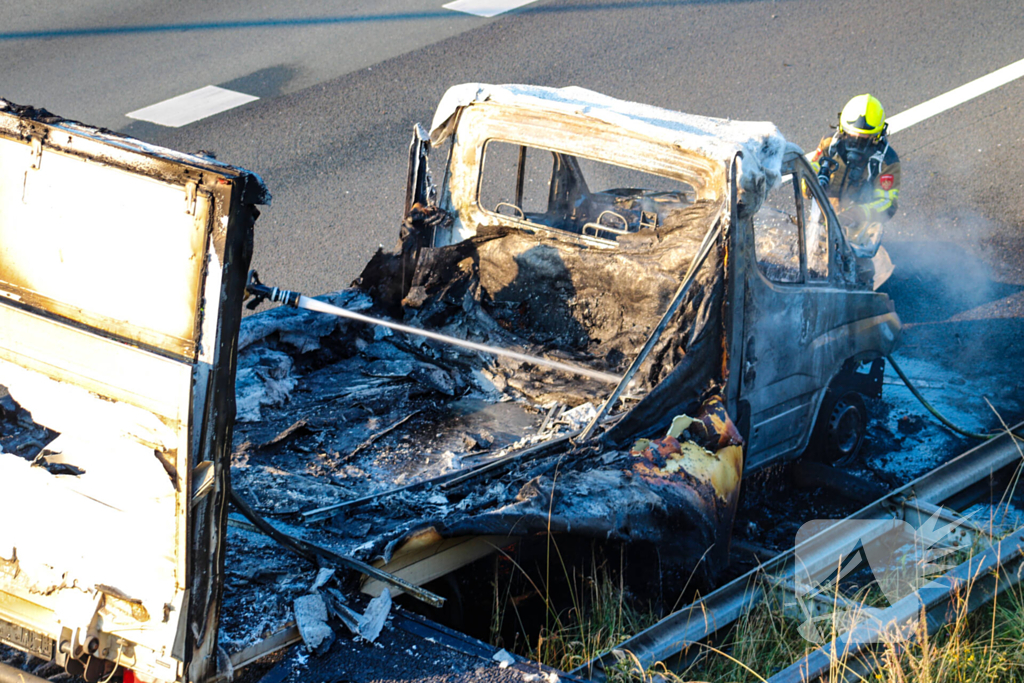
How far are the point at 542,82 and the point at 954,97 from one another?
390 cm

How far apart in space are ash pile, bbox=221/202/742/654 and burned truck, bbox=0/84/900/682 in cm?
1

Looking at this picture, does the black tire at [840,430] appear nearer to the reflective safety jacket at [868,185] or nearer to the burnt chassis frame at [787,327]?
the burnt chassis frame at [787,327]

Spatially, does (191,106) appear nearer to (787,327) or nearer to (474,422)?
(474,422)

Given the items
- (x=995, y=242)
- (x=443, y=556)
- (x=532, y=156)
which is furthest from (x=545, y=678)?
(x=995, y=242)

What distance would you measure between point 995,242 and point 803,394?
3.80 metres

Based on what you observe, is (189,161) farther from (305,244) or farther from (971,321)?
(971,321)

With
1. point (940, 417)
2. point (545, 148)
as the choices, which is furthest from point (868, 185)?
point (545, 148)

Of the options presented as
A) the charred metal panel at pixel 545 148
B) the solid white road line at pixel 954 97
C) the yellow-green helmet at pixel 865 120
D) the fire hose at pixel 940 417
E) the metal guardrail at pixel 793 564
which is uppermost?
the solid white road line at pixel 954 97

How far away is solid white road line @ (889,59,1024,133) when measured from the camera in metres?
9.19

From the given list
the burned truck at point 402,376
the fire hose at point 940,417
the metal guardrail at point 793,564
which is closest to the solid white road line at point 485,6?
the burned truck at point 402,376

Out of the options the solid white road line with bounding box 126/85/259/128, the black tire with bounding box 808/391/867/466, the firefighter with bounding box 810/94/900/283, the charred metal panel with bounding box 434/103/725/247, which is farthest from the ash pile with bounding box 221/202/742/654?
the solid white road line with bounding box 126/85/259/128

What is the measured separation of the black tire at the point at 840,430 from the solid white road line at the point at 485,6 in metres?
7.09

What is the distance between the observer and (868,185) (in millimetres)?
7043

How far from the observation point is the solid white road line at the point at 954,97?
9188 mm
